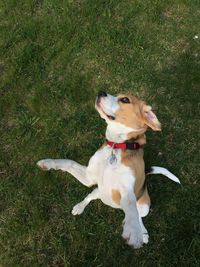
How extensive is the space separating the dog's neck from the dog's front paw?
37.1 inches

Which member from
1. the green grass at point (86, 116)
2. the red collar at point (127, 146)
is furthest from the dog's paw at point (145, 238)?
the red collar at point (127, 146)

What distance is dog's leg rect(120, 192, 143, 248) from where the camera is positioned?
3924 millimetres

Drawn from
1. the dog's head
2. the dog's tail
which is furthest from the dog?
the dog's tail

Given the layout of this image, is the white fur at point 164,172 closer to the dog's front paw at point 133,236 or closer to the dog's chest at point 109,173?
the dog's chest at point 109,173

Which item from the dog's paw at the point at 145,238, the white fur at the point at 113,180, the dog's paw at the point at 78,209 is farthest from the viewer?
the dog's paw at the point at 78,209

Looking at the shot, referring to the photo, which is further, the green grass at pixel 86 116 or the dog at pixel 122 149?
the green grass at pixel 86 116

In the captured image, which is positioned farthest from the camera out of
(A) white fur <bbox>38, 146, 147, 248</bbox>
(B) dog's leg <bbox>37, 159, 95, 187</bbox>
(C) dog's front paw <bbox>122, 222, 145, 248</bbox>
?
(B) dog's leg <bbox>37, 159, 95, 187</bbox>

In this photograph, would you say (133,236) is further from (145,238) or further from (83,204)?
(83,204)

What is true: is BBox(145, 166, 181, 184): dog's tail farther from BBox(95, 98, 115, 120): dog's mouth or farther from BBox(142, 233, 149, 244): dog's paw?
BBox(95, 98, 115, 120): dog's mouth

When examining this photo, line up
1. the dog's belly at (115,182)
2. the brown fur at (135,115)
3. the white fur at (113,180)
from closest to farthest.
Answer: the white fur at (113,180) < the dog's belly at (115,182) < the brown fur at (135,115)

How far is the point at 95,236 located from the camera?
5.45m

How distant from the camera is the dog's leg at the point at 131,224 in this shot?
3924mm

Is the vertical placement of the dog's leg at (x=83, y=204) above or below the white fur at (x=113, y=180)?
below

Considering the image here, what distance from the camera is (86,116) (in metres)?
6.21
